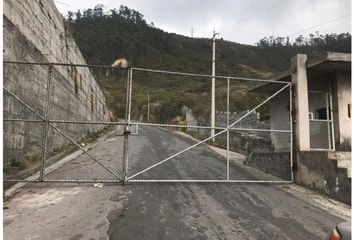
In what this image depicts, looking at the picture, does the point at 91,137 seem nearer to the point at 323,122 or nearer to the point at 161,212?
the point at 323,122

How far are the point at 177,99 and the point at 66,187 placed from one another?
27.7 m

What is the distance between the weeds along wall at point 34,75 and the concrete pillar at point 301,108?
6.85 m

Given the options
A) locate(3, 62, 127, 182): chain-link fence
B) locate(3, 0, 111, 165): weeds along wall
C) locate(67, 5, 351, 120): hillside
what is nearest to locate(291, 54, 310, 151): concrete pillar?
locate(3, 62, 127, 182): chain-link fence

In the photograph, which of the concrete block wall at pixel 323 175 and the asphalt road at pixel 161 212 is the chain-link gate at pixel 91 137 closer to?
the asphalt road at pixel 161 212

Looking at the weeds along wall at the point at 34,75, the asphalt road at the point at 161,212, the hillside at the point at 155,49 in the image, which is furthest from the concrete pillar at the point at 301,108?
the hillside at the point at 155,49

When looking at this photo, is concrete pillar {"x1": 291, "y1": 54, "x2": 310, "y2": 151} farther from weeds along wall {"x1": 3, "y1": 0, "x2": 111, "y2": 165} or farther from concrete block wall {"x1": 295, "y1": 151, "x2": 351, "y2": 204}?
weeds along wall {"x1": 3, "y1": 0, "x2": 111, "y2": 165}

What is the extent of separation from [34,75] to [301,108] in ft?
26.1

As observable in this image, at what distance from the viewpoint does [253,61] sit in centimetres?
11881

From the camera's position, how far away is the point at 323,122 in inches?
511

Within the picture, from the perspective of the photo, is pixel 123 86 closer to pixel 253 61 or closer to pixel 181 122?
pixel 181 122

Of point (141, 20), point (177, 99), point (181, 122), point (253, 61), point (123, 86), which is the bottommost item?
point (181, 122)

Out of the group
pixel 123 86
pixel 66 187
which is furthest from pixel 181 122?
pixel 123 86

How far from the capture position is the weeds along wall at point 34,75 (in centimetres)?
910

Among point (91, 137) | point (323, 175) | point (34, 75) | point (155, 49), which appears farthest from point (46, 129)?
point (155, 49)
